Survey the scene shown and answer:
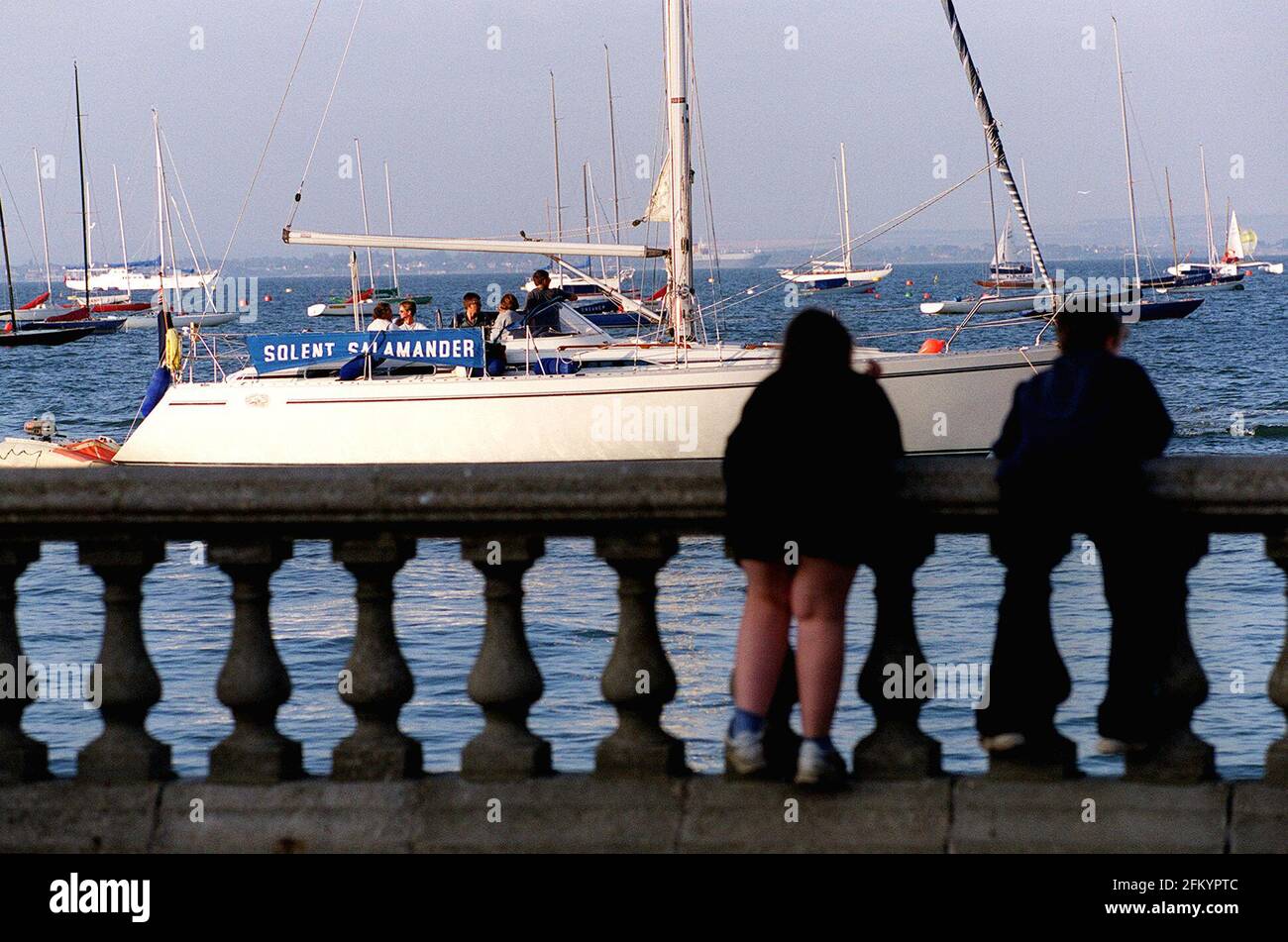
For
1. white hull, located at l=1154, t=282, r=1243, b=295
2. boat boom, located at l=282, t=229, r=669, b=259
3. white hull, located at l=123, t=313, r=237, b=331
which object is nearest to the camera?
boat boom, located at l=282, t=229, r=669, b=259

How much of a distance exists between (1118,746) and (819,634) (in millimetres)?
753

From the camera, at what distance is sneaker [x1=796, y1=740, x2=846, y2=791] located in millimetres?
4133

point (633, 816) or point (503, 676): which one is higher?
point (503, 676)

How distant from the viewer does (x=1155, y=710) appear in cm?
414

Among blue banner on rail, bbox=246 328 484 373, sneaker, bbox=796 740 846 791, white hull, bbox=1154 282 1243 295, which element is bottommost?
sneaker, bbox=796 740 846 791

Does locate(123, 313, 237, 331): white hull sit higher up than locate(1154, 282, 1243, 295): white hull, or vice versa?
locate(123, 313, 237, 331): white hull

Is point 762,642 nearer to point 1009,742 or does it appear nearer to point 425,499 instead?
point 1009,742

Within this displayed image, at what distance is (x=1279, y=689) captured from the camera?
4090mm

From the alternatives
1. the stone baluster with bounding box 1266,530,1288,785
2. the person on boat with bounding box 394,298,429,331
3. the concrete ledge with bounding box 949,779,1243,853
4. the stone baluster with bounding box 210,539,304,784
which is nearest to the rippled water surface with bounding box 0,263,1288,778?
the concrete ledge with bounding box 949,779,1243,853

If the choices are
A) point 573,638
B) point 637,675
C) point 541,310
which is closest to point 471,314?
point 541,310

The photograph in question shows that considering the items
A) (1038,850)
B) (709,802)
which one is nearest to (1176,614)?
(1038,850)

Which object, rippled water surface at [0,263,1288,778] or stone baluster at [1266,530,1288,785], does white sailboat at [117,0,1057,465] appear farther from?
stone baluster at [1266,530,1288,785]
